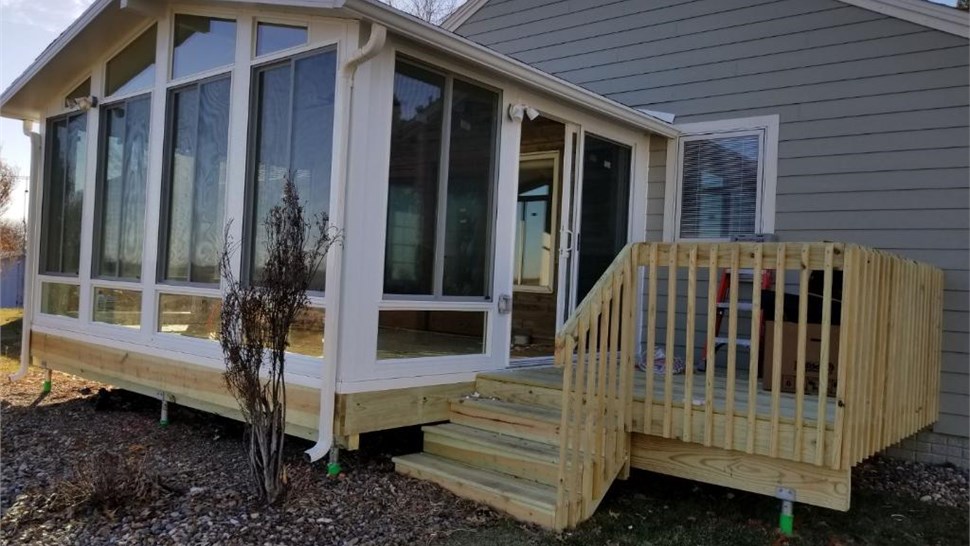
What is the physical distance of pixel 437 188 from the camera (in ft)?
13.9

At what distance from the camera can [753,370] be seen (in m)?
3.18

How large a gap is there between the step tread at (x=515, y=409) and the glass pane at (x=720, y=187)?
2637mm

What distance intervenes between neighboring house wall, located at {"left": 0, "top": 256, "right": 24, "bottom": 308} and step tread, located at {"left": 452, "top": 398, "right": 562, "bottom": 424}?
12.2 meters

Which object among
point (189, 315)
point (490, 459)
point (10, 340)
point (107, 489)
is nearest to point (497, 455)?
point (490, 459)

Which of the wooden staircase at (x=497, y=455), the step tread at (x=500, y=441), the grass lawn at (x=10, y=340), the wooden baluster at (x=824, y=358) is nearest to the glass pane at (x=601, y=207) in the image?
the wooden staircase at (x=497, y=455)

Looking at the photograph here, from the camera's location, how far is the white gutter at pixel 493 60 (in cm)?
Result: 364

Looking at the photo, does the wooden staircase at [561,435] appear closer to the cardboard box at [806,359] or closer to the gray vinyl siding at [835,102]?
the cardboard box at [806,359]

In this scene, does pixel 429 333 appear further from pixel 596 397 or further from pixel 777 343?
pixel 777 343

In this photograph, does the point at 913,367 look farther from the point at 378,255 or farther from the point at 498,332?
the point at 378,255

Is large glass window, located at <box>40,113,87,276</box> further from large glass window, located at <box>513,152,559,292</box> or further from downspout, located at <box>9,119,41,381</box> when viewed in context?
large glass window, located at <box>513,152,559,292</box>

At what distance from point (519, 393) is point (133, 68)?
13.5 feet

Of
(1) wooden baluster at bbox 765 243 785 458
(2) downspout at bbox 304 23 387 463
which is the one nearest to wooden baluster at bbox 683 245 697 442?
(1) wooden baluster at bbox 765 243 785 458

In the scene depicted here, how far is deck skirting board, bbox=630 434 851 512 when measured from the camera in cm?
317

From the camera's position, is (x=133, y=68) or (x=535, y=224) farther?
(x=535, y=224)
